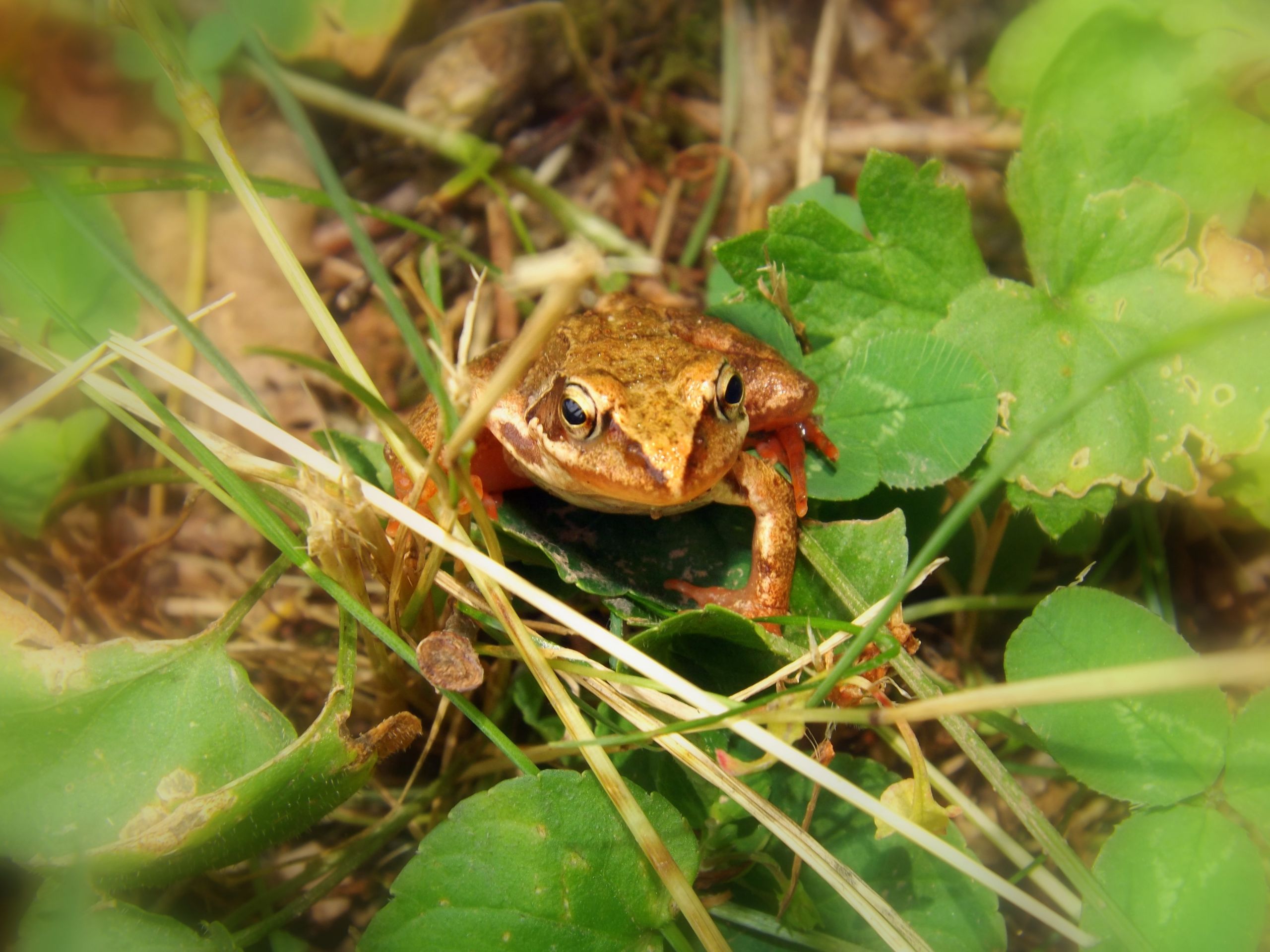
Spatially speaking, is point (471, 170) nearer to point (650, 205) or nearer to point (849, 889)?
point (650, 205)

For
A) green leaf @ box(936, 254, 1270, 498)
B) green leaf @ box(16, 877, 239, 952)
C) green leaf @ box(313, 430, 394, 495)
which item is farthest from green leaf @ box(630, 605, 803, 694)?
green leaf @ box(16, 877, 239, 952)

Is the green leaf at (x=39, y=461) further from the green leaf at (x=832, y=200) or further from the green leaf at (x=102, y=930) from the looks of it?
the green leaf at (x=832, y=200)

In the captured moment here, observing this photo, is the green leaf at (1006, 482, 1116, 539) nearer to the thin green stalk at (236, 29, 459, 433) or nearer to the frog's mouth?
the frog's mouth

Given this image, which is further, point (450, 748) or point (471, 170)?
point (471, 170)

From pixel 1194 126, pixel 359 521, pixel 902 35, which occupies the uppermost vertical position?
pixel 902 35

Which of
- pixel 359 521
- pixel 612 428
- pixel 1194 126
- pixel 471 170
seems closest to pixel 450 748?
pixel 359 521

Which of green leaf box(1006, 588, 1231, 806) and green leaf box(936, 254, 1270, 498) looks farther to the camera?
green leaf box(936, 254, 1270, 498)
